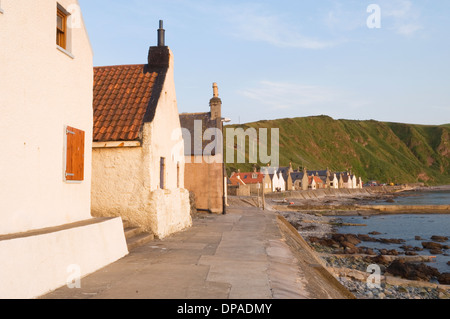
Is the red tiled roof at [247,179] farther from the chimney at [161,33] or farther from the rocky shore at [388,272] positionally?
the chimney at [161,33]

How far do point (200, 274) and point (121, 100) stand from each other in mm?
8667

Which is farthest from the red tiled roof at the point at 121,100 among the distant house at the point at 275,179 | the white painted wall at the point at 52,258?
the distant house at the point at 275,179

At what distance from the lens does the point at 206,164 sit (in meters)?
25.6

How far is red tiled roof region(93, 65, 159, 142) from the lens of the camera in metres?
13.5

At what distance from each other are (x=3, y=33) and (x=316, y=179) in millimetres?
121627

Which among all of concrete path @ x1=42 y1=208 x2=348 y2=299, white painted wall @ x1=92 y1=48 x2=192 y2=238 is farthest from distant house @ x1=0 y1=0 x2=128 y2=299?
white painted wall @ x1=92 y1=48 x2=192 y2=238

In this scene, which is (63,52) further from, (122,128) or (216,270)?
(216,270)

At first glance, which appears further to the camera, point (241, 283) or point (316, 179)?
point (316, 179)

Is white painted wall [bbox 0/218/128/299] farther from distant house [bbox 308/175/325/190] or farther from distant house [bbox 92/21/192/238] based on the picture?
distant house [bbox 308/175/325/190]

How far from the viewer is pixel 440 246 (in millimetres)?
30953

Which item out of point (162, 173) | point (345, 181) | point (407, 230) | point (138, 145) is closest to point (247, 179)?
point (407, 230)

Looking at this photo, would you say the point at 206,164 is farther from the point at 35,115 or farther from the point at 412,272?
the point at 35,115

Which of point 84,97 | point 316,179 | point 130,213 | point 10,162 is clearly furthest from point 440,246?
point 316,179

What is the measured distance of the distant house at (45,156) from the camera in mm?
7039
